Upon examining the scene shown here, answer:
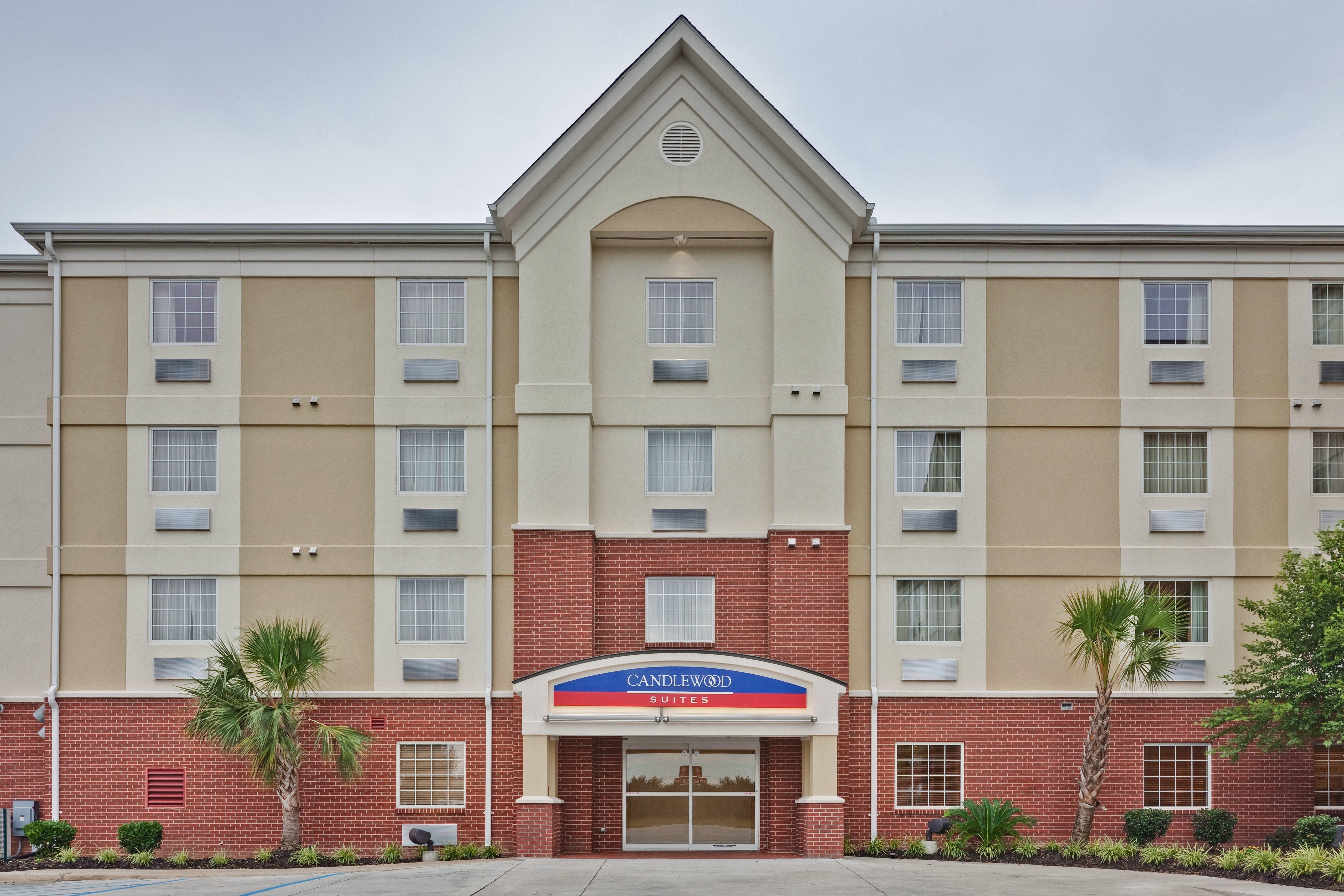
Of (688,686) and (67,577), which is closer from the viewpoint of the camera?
(688,686)

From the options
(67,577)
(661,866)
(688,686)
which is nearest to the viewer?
(661,866)

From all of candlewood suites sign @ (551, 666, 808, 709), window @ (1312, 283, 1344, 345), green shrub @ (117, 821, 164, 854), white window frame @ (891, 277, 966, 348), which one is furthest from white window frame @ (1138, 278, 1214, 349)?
green shrub @ (117, 821, 164, 854)

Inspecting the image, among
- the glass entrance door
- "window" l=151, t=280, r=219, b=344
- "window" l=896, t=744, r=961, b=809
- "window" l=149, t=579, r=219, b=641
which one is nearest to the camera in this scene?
"window" l=896, t=744, r=961, b=809

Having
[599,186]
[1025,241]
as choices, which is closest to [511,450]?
[599,186]

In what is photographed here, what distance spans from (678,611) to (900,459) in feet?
18.8

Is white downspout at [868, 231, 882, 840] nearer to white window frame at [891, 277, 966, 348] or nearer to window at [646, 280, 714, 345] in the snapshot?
white window frame at [891, 277, 966, 348]

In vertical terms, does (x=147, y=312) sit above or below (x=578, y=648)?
above

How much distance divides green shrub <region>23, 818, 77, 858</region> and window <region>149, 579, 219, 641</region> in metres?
3.88

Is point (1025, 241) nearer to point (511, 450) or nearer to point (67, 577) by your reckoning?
point (511, 450)

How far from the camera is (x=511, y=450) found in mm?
22109

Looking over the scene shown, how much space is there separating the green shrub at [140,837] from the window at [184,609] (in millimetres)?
3648

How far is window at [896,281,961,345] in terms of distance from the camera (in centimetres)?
2248

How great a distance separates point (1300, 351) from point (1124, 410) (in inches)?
159

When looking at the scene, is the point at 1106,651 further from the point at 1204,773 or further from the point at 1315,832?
the point at 1315,832
